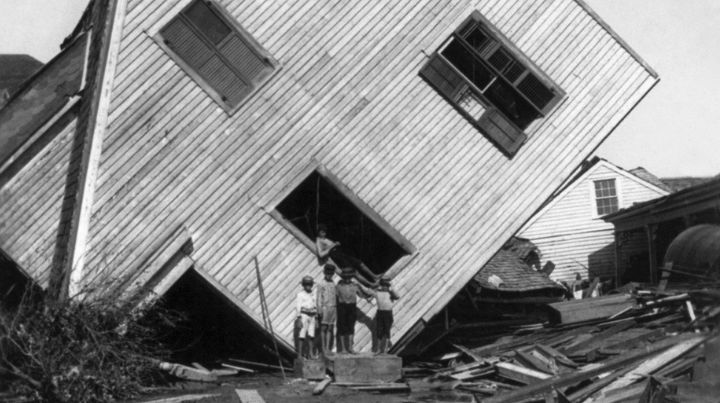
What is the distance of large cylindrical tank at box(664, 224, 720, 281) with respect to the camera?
23.4 meters

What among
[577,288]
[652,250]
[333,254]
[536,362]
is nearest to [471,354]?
[536,362]

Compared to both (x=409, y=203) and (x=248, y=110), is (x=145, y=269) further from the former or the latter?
(x=409, y=203)

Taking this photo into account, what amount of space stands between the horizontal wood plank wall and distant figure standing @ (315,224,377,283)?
528 cm

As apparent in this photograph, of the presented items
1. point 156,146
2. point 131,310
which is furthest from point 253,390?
point 156,146

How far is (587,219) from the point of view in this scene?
44062 mm

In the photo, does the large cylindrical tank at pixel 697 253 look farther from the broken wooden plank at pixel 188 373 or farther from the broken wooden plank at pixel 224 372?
the broken wooden plank at pixel 188 373

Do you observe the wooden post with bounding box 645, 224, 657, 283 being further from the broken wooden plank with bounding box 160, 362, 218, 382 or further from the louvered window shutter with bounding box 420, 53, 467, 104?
the broken wooden plank with bounding box 160, 362, 218, 382

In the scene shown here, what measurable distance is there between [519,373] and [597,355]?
2.14 metres

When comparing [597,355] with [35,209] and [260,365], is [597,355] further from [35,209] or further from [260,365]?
[35,209]

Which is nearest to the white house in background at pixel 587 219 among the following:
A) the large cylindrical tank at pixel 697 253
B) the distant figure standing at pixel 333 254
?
the large cylindrical tank at pixel 697 253

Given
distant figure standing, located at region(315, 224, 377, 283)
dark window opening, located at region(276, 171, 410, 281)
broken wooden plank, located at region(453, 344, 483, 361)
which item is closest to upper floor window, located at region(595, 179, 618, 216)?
dark window opening, located at region(276, 171, 410, 281)

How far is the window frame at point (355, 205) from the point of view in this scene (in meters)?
16.6

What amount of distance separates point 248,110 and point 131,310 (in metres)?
5.01

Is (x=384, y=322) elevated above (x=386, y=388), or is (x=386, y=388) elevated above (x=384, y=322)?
(x=384, y=322)
